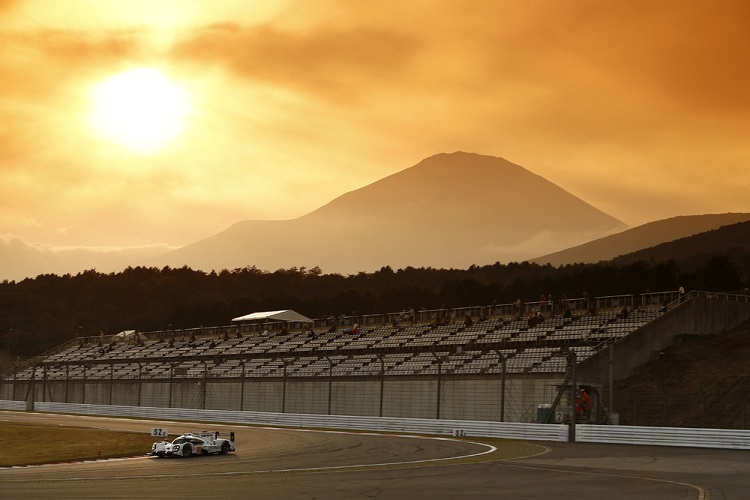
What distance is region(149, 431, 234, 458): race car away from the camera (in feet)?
129

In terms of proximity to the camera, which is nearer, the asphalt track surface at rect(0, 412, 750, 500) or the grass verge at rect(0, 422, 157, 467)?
the asphalt track surface at rect(0, 412, 750, 500)

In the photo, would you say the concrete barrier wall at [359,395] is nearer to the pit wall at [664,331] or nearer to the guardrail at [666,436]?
the pit wall at [664,331]

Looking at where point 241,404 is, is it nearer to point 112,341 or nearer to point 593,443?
point 593,443

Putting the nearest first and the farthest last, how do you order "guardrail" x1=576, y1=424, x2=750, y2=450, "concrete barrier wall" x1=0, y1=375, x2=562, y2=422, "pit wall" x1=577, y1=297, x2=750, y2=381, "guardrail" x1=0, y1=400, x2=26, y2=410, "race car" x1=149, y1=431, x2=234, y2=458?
"race car" x1=149, y1=431, x2=234, y2=458 < "guardrail" x1=576, y1=424, x2=750, y2=450 < "concrete barrier wall" x1=0, y1=375, x2=562, y2=422 < "pit wall" x1=577, y1=297, x2=750, y2=381 < "guardrail" x1=0, y1=400, x2=26, y2=410

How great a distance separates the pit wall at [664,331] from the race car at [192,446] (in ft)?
80.3

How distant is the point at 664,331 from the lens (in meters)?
64.1

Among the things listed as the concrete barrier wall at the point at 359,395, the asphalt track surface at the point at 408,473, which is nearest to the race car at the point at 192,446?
the asphalt track surface at the point at 408,473

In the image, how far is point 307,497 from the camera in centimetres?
2422

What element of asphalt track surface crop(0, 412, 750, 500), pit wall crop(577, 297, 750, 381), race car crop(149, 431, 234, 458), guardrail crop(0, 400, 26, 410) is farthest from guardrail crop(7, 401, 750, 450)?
guardrail crop(0, 400, 26, 410)

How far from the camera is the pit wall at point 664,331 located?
59.3 meters

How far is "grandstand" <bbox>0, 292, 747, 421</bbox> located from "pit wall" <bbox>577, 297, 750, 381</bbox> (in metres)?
0.16

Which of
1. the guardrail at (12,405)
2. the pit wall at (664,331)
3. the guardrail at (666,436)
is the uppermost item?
the pit wall at (664,331)

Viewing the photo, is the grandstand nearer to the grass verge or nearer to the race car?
the grass verge

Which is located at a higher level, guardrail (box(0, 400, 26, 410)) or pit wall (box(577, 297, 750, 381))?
pit wall (box(577, 297, 750, 381))
